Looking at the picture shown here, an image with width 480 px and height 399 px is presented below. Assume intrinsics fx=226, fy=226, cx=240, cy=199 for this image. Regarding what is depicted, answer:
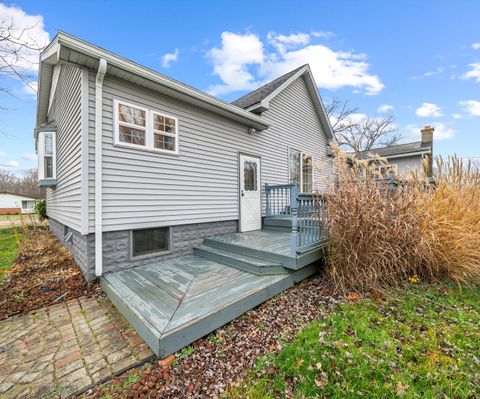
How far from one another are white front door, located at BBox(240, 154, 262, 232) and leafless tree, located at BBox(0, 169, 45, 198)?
42991 mm

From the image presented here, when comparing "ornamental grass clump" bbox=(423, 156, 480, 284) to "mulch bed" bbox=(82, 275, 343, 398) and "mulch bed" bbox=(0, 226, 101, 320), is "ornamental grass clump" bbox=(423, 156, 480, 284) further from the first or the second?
"mulch bed" bbox=(0, 226, 101, 320)

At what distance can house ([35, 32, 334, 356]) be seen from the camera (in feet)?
10.3

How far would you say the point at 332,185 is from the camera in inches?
158

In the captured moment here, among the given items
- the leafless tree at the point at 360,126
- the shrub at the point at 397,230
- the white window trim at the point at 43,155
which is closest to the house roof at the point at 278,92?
the shrub at the point at 397,230

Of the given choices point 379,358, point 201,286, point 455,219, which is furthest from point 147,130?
point 455,219

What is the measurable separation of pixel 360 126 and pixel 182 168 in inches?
984

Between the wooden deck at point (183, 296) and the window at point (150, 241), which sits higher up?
the window at point (150, 241)

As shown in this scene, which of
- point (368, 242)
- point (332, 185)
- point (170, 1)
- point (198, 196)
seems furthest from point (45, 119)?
point (368, 242)

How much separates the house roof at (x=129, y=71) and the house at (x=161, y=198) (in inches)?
0.7

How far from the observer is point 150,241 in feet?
15.4

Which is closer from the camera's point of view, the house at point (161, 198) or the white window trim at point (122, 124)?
the house at point (161, 198)

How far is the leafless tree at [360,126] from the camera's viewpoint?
68.2 ft

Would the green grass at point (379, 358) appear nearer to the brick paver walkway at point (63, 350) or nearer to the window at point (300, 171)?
the brick paver walkway at point (63, 350)

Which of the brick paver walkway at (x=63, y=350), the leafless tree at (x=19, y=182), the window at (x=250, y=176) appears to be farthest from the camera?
the leafless tree at (x=19, y=182)
